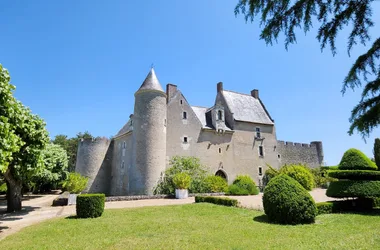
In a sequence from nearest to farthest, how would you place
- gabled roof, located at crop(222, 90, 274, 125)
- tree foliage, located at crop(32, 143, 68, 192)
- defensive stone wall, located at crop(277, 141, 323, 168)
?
1. tree foliage, located at crop(32, 143, 68, 192)
2. gabled roof, located at crop(222, 90, 274, 125)
3. defensive stone wall, located at crop(277, 141, 323, 168)

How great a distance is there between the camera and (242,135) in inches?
1139

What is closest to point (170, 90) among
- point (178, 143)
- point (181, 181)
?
point (178, 143)

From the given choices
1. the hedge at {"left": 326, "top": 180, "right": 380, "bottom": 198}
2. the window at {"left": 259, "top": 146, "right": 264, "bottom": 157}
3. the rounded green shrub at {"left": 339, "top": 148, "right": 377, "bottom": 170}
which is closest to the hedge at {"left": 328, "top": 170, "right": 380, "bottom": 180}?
the hedge at {"left": 326, "top": 180, "right": 380, "bottom": 198}

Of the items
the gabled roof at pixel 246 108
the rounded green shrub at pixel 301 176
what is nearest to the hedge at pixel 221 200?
the rounded green shrub at pixel 301 176

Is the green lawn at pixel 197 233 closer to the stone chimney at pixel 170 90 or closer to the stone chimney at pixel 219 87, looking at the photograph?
the stone chimney at pixel 170 90

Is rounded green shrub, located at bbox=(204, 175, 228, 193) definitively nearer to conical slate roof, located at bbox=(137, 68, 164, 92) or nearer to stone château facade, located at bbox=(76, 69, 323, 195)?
stone château facade, located at bbox=(76, 69, 323, 195)

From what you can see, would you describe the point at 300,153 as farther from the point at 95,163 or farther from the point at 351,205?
the point at 95,163

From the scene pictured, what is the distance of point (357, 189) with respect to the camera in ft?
41.6

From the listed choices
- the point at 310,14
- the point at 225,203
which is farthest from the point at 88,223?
the point at 310,14

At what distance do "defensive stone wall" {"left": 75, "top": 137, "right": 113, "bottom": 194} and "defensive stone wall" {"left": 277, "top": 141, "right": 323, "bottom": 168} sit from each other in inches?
846

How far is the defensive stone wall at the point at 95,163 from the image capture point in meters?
27.7

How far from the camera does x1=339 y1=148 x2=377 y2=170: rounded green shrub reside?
1371 centimetres

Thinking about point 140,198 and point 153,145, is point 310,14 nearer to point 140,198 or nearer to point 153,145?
point 140,198

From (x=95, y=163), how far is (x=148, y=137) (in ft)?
31.8
